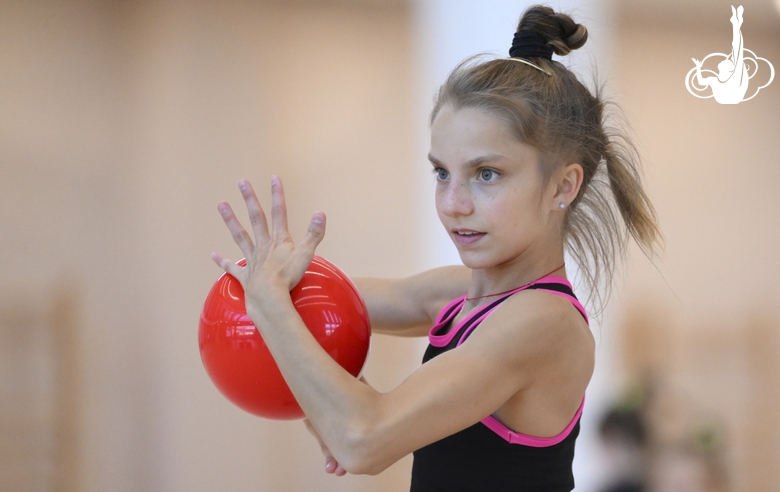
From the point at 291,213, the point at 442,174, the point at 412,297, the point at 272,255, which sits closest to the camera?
the point at 272,255

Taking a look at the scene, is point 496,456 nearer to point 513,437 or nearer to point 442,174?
point 513,437

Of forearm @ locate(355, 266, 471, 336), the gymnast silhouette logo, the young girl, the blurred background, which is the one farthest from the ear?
the gymnast silhouette logo

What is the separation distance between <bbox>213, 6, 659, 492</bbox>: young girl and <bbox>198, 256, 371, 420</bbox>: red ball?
0.05 metres

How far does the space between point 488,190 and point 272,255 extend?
1.07 ft

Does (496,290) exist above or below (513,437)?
above

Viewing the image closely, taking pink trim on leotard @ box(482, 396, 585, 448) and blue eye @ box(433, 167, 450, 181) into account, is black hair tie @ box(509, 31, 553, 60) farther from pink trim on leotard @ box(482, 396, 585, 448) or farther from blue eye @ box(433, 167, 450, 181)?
pink trim on leotard @ box(482, 396, 585, 448)

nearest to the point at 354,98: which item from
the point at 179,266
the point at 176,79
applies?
the point at 176,79

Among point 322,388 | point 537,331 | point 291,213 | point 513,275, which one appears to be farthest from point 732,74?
point 322,388

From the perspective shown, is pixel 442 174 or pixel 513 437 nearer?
pixel 513 437

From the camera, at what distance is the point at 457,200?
3.41 ft

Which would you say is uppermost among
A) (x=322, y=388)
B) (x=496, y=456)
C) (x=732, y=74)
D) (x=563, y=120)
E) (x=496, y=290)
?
(x=732, y=74)

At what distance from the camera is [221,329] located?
105 cm

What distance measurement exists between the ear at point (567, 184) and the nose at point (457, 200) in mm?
139

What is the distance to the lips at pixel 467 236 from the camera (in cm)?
106
